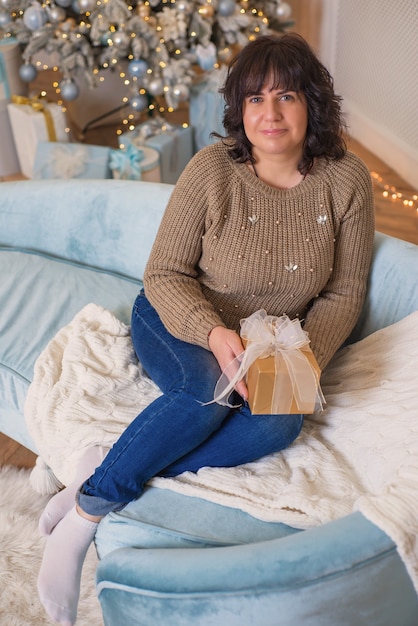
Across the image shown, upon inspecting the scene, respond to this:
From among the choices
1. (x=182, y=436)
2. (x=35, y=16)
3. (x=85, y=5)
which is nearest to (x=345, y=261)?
(x=182, y=436)

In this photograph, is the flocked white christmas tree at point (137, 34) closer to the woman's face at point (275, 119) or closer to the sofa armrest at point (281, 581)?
the woman's face at point (275, 119)

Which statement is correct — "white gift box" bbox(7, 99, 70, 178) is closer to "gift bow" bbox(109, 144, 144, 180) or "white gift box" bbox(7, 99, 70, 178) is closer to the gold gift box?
"gift bow" bbox(109, 144, 144, 180)

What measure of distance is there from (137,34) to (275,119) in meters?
1.74

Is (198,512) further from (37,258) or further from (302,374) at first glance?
(37,258)

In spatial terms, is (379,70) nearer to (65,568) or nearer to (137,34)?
(137,34)

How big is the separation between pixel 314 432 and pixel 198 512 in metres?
0.32

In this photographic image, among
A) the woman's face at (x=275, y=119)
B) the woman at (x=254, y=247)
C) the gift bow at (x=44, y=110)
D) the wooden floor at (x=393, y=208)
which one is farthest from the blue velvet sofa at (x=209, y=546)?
the gift bow at (x=44, y=110)

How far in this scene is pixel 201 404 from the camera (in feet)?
3.83

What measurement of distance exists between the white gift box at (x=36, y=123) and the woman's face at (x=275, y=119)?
187 cm

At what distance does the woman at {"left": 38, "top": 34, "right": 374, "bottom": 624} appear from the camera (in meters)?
1.21

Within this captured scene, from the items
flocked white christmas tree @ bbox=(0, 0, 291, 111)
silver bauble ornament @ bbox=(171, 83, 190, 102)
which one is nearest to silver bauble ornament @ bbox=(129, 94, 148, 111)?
flocked white christmas tree @ bbox=(0, 0, 291, 111)

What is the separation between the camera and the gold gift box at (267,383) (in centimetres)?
110

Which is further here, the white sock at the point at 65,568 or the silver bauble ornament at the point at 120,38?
the silver bauble ornament at the point at 120,38

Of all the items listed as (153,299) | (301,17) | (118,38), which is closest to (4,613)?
(153,299)
